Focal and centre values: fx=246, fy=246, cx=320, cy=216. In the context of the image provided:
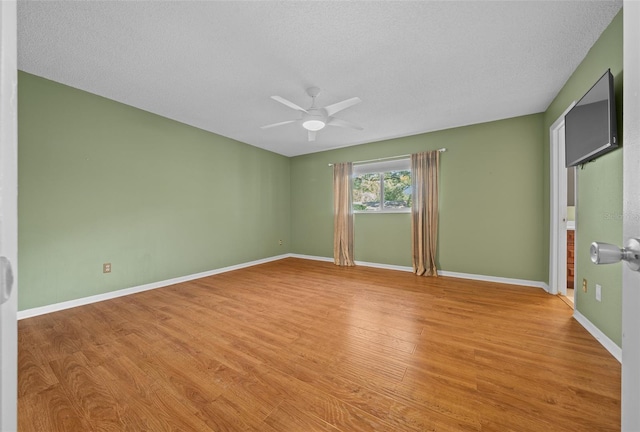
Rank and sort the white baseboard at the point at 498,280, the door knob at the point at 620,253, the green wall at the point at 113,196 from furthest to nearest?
the white baseboard at the point at 498,280, the green wall at the point at 113,196, the door knob at the point at 620,253

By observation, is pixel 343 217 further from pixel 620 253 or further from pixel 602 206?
pixel 620 253

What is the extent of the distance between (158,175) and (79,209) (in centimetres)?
96

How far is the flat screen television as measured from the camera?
5.55ft

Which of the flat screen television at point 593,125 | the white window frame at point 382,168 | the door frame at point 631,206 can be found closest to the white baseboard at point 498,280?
the white window frame at point 382,168

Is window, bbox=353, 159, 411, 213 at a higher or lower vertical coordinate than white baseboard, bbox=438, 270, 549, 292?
higher

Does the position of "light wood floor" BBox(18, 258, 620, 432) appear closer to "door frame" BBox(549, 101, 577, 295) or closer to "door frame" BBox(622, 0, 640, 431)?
"door frame" BBox(549, 101, 577, 295)

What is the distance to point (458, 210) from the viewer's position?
13.0 feet

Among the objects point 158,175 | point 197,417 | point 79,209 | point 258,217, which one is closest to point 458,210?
point 258,217

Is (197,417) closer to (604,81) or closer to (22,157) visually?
(22,157)

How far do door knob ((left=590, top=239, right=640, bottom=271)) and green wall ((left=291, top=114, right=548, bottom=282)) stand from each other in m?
3.77

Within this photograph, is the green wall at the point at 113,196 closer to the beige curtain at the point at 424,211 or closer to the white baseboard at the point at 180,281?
the white baseboard at the point at 180,281

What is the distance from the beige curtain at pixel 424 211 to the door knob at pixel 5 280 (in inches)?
171

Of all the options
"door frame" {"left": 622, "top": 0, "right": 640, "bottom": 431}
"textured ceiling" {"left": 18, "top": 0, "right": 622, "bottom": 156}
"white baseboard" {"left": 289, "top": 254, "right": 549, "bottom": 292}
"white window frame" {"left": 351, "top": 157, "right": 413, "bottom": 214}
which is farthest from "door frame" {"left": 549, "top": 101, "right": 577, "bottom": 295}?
"door frame" {"left": 622, "top": 0, "right": 640, "bottom": 431}

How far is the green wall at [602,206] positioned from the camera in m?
1.76
